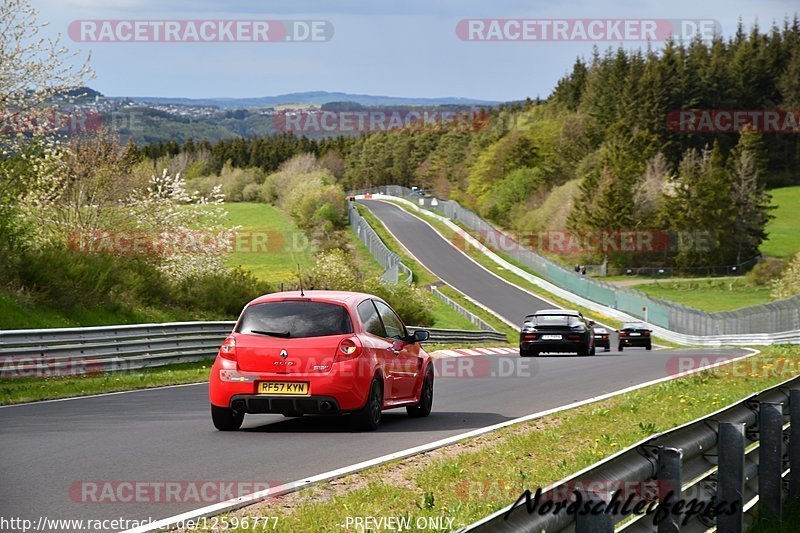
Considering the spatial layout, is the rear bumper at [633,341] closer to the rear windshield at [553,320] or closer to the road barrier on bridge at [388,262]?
the road barrier on bridge at [388,262]

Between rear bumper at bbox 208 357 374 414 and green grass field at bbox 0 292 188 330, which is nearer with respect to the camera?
rear bumper at bbox 208 357 374 414

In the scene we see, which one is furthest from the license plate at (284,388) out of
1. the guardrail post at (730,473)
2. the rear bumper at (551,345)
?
the rear bumper at (551,345)

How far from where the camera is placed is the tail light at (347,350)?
512 inches

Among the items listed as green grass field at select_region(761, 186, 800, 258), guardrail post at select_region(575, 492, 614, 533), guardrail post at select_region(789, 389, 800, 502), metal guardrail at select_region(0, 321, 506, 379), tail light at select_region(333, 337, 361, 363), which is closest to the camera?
guardrail post at select_region(575, 492, 614, 533)

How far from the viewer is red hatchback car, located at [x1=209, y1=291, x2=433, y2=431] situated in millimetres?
12945

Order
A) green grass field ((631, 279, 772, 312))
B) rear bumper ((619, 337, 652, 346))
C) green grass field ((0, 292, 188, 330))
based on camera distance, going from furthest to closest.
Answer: green grass field ((631, 279, 772, 312)) → rear bumper ((619, 337, 652, 346)) → green grass field ((0, 292, 188, 330))

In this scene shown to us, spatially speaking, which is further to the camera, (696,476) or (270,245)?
(270,245)

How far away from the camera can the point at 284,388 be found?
13.0m

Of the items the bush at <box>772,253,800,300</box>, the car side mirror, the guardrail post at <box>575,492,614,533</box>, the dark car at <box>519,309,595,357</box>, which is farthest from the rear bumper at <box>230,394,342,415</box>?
the bush at <box>772,253,800,300</box>

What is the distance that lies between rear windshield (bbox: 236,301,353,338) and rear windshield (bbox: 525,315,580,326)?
70.5 feet

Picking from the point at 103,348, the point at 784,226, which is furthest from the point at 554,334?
the point at 784,226

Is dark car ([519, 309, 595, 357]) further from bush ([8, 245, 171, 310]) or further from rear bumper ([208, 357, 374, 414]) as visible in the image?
rear bumper ([208, 357, 374, 414])

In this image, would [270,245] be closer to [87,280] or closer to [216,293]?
[216,293]

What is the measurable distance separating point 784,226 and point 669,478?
139027mm
